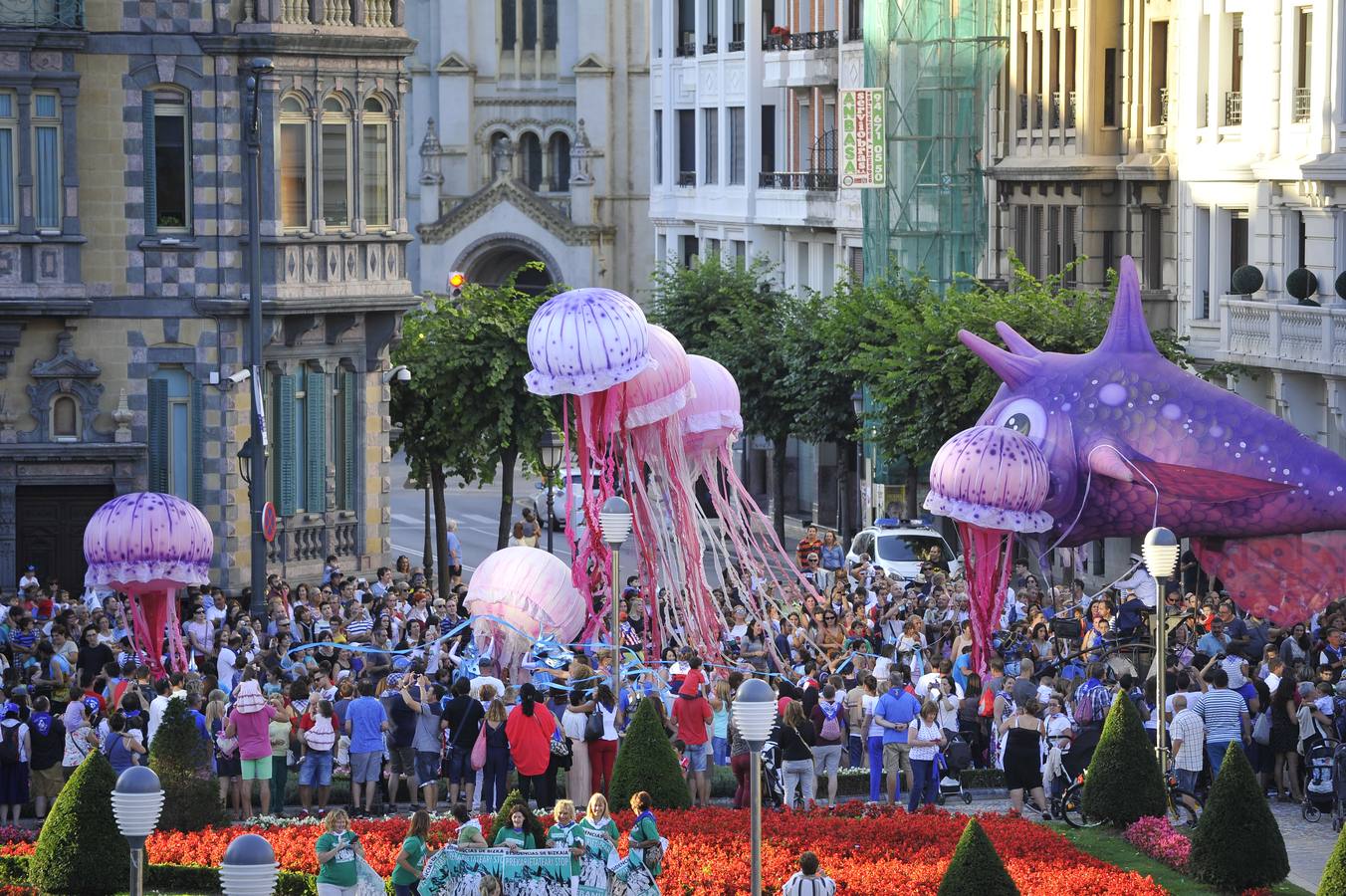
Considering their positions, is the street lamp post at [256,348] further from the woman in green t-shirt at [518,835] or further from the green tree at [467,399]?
the woman in green t-shirt at [518,835]

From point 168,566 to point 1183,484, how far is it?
41.9 feet

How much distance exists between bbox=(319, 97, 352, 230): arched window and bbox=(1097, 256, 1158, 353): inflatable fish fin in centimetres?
1318

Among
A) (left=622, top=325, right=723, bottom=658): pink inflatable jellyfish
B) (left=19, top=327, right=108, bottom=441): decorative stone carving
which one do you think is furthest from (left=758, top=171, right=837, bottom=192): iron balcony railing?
(left=622, top=325, right=723, bottom=658): pink inflatable jellyfish

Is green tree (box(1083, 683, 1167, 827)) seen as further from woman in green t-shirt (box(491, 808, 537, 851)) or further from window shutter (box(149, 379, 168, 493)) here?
window shutter (box(149, 379, 168, 493))

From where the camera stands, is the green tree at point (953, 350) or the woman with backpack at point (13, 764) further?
the green tree at point (953, 350)

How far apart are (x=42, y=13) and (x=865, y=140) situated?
66.3ft

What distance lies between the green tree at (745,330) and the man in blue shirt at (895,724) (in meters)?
25.3

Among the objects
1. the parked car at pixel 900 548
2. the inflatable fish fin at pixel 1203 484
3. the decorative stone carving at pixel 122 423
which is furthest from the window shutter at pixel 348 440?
the inflatable fish fin at pixel 1203 484

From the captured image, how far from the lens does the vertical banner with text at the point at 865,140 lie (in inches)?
2395

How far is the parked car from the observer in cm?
4850

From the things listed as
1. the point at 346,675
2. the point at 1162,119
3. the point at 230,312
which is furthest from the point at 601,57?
the point at 346,675

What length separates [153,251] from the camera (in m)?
46.4

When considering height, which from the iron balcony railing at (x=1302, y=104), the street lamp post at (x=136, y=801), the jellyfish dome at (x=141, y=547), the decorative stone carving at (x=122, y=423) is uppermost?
the iron balcony railing at (x=1302, y=104)

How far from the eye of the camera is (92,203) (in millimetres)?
46219
